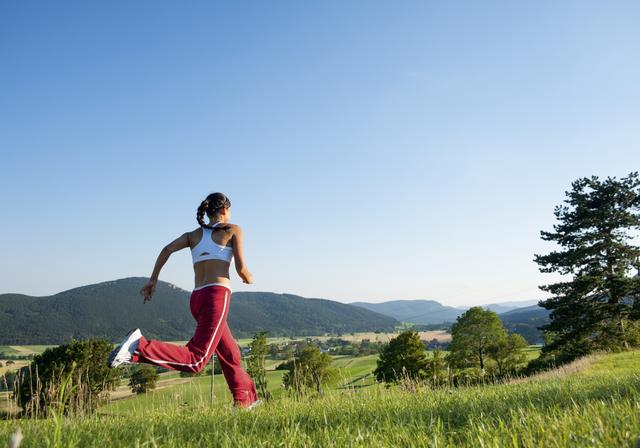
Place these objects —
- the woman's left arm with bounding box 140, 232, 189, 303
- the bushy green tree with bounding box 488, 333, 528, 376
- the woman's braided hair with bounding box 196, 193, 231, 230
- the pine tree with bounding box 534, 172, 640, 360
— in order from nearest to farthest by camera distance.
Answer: the woman's left arm with bounding box 140, 232, 189, 303
the woman's braided hair with bounding box 196, 193, 231, 230
the pine tree with bounding box 534, 172, 640, 360
the bushy green tree with bounding box 488, 333, 528, 376

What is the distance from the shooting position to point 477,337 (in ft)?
158

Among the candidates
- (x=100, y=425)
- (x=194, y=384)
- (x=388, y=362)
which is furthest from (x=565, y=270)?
(x=100, y=425)

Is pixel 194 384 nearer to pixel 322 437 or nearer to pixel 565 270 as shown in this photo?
pixel 322 437

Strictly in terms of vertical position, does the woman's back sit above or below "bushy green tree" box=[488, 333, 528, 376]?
above

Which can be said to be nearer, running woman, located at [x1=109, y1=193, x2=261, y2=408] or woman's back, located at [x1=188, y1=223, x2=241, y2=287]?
running woman, located at [x1=109, y1=193, x2=261, y2=408]

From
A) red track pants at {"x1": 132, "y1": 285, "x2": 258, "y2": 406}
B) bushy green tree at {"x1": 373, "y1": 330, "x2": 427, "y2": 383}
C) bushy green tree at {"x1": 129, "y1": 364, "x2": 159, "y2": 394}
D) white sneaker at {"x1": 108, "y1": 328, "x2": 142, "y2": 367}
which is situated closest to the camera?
white sneaker at {"x1": 108, "y1": 328, "x2": 142, "y2": 367}

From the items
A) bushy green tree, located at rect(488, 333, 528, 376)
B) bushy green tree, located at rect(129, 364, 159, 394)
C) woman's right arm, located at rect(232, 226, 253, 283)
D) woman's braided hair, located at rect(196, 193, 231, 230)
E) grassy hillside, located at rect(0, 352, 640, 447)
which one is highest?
woman's braided hair, located at rect(196, 193, 231, 230)

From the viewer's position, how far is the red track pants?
407 centimetres

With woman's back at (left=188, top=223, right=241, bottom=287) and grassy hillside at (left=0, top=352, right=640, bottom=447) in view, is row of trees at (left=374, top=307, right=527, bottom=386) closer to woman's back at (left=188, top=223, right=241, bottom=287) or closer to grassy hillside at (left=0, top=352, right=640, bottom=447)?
woman's back at (left=188, top=223, right=241, bottom=287)

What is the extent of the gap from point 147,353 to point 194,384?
241 centimetres

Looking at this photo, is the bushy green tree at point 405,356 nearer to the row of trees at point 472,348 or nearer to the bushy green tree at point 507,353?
the row of trees at point 472,348

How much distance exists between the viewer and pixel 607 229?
111 feet

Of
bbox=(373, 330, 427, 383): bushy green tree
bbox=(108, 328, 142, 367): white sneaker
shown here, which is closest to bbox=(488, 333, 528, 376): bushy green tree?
bbox=(373, 330, 427, 383): bushy green tree

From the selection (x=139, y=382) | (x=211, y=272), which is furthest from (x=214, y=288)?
(x=139, y=382)
